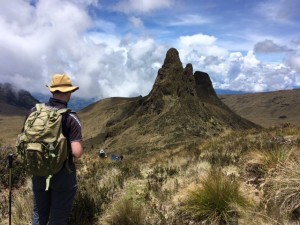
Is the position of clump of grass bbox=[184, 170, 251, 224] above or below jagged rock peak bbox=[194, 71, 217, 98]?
below

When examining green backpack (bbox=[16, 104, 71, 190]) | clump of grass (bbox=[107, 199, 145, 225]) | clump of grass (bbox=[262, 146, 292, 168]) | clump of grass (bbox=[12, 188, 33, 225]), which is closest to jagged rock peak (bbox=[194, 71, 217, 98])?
clump of grass (bbox=[262, 146, 292, 168])

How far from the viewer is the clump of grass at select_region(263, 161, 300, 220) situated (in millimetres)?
6156

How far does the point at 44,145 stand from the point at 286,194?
3.69 metres

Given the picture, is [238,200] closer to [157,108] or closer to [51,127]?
[51,127]

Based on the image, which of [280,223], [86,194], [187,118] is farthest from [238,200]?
[187,118]

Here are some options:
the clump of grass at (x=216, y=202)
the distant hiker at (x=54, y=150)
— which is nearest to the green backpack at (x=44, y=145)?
the distant hiker at (x=54, y=150)

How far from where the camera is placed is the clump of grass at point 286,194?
6.16 m

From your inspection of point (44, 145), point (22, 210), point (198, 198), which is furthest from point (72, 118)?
point (22, 210)

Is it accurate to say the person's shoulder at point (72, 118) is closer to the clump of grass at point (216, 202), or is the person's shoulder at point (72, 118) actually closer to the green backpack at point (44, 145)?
the green backpack at point (44, 145)

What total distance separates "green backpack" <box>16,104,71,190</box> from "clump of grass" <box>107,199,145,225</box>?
170 centimetres

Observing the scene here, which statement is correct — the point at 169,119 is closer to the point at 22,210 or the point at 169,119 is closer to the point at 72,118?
the point at 22,210

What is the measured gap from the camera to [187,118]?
48.5 meters

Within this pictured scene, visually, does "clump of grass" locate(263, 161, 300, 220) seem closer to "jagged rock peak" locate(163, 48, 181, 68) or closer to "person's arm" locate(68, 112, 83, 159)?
"person's arm" locate(68, 112, 83, 159)

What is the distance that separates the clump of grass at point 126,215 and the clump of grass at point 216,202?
2.56 feet
